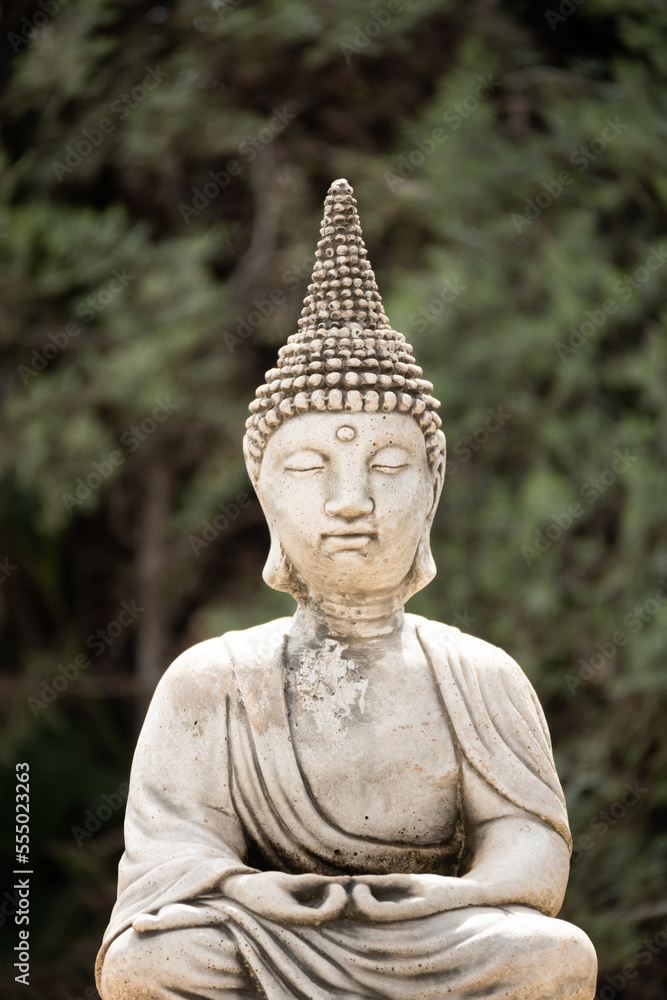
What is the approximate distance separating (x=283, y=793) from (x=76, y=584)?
6.22 meters

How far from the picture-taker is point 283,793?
419 centimetres

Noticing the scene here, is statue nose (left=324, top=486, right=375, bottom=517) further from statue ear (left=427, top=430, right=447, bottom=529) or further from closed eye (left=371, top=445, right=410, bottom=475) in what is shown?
statue ear (left=427, top=430, right=447, bottom=529)

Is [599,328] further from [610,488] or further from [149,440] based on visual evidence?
[149,440]

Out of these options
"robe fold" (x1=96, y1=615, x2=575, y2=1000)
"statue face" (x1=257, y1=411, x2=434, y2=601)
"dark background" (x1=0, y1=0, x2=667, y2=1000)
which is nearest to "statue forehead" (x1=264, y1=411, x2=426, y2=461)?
"statue face" (x1=257, y1=411, x2=434, y2=601)

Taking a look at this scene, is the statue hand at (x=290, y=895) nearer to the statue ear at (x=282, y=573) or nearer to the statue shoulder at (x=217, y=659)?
the statue shoulder at (x=217, y=659)

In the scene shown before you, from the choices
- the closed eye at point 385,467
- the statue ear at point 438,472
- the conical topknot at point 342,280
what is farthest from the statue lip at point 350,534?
the conical topknot at point 342,280

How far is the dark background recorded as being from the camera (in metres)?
8.83

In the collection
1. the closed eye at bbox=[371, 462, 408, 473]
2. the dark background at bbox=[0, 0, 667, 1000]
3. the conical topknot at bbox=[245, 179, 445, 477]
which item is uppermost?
the conical topknot at bbox=[245, 179, 445, 477]

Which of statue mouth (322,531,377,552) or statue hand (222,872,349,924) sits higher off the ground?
statue mouth (322,531,377,552)

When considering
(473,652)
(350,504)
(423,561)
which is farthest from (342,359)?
(473,652)

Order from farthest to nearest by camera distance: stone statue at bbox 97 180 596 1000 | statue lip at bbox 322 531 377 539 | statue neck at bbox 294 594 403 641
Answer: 1. statue neck at bbox 294 594 403 641
2. statue lip at bbox 322 531 377 539
3. stone statue at bbox 97 180 596 1000

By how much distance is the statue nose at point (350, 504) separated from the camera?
4246 mm

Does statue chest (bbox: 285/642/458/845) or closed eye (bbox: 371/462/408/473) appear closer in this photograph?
statue chest (bbox: 285/642/458/845)

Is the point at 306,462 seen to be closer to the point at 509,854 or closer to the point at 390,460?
the point at 390,460
